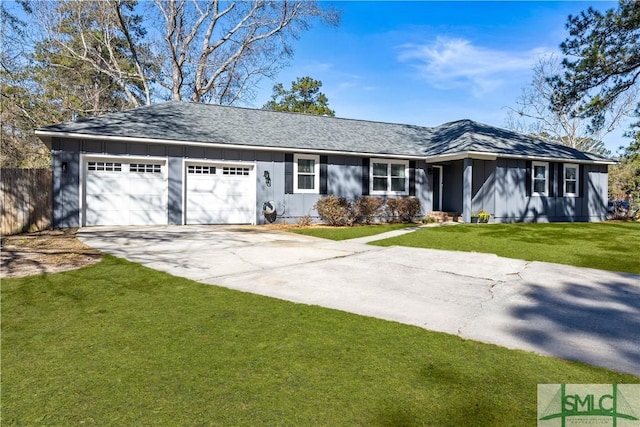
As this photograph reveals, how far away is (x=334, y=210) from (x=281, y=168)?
2.74 meters

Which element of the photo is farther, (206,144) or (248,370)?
(206,144)

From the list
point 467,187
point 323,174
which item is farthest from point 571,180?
point 323,174

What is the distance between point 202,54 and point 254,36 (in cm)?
369

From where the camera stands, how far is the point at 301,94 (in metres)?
42.9

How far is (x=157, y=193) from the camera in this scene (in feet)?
45.2

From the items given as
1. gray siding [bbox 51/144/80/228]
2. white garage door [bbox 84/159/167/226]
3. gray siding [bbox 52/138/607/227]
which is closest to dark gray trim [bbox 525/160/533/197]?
gray siding [bbox 52/138/607/227]

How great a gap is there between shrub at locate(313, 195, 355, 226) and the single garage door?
2695 millimetres

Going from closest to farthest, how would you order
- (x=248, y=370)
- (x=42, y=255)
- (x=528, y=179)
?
(x=248, y=370) → (x=42, y=255) → (x=528, y=179)

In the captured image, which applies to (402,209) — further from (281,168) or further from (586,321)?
(586,321)

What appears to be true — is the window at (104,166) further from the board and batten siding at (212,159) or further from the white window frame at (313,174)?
the white window frame at (313,174)

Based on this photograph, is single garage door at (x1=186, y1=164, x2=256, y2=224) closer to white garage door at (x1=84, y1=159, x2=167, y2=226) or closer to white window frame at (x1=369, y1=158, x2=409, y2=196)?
white garage door at (x1=84, y1=159, x2=167, y2=226)

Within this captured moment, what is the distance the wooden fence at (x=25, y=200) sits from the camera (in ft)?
35.6

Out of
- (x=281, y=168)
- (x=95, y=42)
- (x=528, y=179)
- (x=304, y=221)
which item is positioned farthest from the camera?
(x=95, y=42)

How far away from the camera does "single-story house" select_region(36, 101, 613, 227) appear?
1303cm
